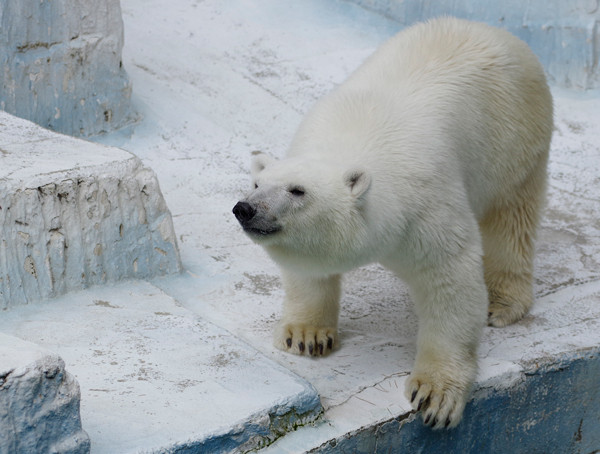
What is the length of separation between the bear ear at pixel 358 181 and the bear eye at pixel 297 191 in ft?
0.48

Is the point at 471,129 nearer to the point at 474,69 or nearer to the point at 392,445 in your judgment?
the point at 474,69

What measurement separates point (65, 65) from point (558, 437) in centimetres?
327

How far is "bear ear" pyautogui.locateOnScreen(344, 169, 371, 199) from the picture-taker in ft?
8.21

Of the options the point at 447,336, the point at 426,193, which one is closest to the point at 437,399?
the point at 447,336

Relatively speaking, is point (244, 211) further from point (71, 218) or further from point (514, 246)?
point (514, 246)

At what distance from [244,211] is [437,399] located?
969 millimetres

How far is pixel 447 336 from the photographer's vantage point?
290cm

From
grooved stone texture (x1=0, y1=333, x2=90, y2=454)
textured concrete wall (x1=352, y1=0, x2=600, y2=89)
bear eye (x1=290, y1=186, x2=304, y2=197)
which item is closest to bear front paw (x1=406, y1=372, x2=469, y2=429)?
bear eye (x1=290, y1=186, x2=304, y2=197)

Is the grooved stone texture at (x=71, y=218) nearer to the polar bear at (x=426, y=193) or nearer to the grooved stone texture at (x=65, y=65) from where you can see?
the polar bear at (x=426, y=193)

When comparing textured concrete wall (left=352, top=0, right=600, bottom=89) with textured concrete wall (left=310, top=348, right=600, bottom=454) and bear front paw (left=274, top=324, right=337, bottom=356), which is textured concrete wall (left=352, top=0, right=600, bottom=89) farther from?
bear front paw (left=274, top=324, right=337, bottom=356)

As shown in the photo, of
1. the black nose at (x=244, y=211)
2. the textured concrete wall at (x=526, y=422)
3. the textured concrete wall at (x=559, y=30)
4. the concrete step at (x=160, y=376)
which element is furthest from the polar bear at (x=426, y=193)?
the textured concrete wall at (x=559, y=30)

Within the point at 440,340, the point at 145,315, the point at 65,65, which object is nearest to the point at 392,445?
the point at 440,340

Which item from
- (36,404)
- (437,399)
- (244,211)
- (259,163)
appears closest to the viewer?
(36,404)

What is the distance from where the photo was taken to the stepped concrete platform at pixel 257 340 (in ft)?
8.47
